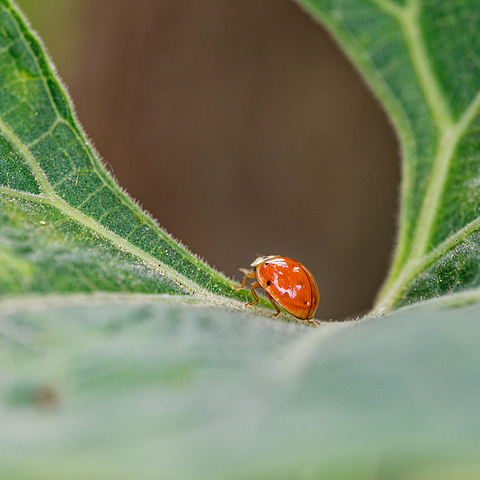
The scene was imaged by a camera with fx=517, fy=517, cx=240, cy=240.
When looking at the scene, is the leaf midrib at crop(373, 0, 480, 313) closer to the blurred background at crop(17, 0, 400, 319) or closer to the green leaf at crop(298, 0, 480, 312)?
the green leaf at crop(298, 0, 480, 312)

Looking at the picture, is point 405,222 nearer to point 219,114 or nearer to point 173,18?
point 219,114

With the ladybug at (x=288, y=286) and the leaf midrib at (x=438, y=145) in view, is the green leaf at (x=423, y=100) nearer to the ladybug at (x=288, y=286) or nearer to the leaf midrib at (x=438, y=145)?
the leaf midrib at (x=438, y=145)

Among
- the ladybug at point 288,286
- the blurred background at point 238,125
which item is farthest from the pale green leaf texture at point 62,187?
the blurred background at point 238,125

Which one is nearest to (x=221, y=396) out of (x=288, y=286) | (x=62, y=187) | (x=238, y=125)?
(x=62, y=187)

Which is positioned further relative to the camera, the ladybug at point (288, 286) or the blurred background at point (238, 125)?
the blurred background at point (238, 125)

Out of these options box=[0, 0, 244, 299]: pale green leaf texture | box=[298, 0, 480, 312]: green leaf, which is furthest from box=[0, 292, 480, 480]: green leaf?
box=[298, 0, 480, 312]: green leaf

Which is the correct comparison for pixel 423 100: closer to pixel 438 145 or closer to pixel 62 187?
pixel 438 145
